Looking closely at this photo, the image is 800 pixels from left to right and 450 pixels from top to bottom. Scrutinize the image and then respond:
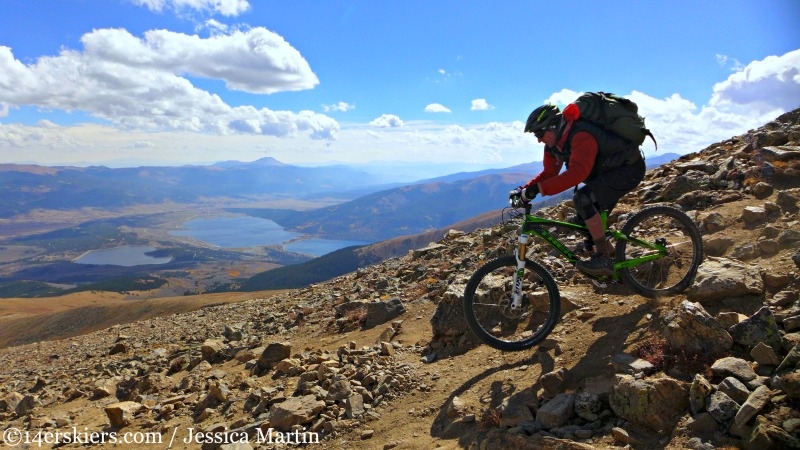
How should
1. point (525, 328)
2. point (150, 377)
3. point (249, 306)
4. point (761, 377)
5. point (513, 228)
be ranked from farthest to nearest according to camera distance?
point (249, 306) → point (513, 228) → point (150, 377) → point (525, 328) → point (761, 377)

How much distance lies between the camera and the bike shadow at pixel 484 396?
5875 millimetres

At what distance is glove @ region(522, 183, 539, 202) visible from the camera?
A: 7.05 meters

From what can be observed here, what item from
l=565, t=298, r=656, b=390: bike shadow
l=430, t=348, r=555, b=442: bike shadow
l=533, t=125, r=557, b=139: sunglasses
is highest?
l=533, t=125, r=557, b=139: sunglasses

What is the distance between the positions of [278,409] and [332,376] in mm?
1213

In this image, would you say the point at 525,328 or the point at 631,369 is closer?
the point at 631,369

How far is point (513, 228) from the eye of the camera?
54.2 ft

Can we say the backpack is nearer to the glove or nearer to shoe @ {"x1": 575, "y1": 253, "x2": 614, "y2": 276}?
the glove

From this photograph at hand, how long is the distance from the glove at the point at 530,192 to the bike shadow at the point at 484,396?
2.50 metres

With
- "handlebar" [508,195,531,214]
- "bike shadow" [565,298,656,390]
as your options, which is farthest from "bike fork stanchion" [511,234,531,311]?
"bike shadow" [565,298,656,390]

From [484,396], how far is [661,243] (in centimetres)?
404

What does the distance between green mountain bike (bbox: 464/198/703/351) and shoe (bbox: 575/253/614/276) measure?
135mm

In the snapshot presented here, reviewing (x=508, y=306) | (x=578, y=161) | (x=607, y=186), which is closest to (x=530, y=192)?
(x=578, y=161)

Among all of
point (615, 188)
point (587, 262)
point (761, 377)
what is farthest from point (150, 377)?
point (761, 377)

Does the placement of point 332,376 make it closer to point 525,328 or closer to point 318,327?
point 525,328
